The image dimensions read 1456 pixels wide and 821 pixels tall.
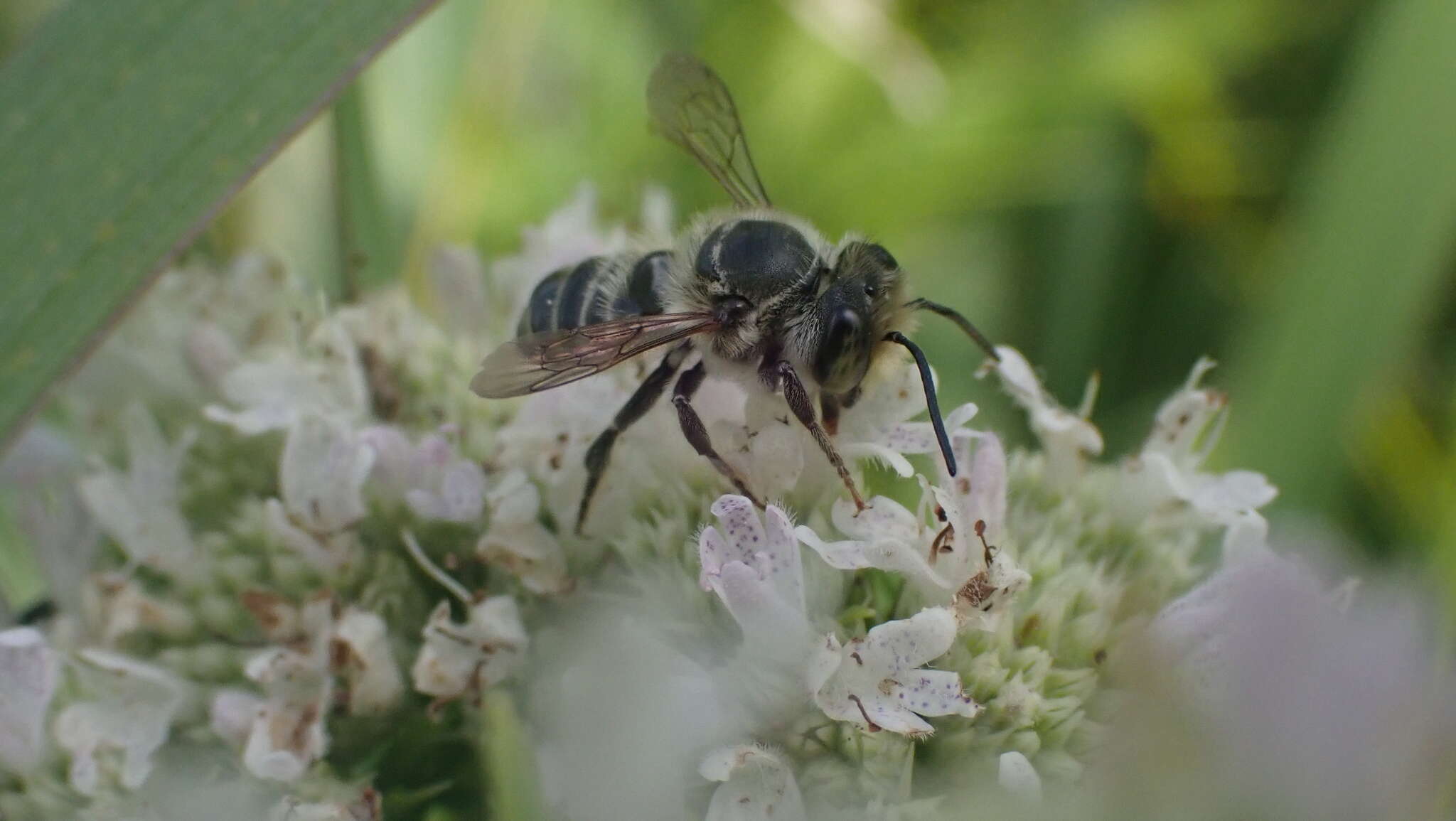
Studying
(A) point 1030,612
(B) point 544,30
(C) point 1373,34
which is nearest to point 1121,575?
(A) point 1030,612

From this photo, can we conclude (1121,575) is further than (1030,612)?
Yes

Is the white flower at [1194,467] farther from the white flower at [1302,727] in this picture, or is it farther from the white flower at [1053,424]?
the white flower at [1302,727]

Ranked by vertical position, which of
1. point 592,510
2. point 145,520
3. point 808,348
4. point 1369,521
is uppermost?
point 1369,521

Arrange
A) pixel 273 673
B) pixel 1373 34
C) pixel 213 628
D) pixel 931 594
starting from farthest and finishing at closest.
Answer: pixel 1373 34 → pixel 213 628 → pixel 273 673 → pixel 931 594

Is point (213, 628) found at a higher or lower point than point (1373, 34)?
lower

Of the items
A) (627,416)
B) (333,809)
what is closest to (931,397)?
(627,416)

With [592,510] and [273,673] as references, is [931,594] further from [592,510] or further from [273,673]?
[273,673]

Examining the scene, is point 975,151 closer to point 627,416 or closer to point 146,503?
point 627,416
